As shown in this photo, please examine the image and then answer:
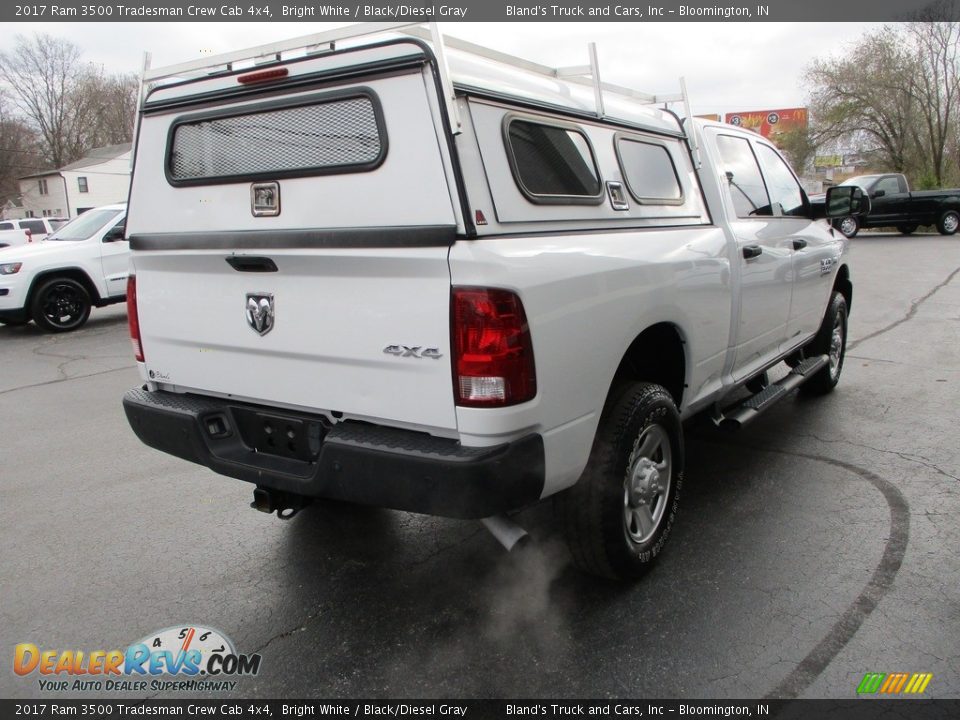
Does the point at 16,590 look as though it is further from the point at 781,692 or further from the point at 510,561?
the point at 781,692

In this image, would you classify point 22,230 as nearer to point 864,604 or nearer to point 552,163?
point 552,163

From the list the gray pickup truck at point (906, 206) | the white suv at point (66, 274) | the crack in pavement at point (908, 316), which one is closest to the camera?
the crack in pavement at point (908, 316)

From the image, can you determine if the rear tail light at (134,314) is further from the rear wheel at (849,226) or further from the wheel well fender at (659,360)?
the rear wheel at (849,226)

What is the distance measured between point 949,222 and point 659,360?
74.2ft

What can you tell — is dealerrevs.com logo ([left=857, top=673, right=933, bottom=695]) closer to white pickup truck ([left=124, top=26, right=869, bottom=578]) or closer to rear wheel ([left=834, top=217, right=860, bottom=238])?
white pickup truck ([left=124, top=26, right=869, bottom=578])

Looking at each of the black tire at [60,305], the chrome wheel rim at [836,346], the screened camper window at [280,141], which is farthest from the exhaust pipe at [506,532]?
Result: the black tire at [60,305]

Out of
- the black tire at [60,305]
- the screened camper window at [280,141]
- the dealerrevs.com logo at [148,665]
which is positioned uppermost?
the screened camper window at [280,141]

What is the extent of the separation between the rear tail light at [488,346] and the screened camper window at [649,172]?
1.36m

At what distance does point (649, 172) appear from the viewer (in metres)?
3.57

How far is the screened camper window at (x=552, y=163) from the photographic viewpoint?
2662 mm

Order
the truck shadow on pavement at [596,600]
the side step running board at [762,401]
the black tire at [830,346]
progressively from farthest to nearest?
the black tire at [830,346]
the side step running board at [762,401]
the truck shadow on pavement at [596,600]

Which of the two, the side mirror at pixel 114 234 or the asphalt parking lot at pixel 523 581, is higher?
the side mirror at pixel 114 234

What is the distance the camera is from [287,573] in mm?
3332

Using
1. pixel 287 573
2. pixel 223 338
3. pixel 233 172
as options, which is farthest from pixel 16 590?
Result: pixel 233 172
